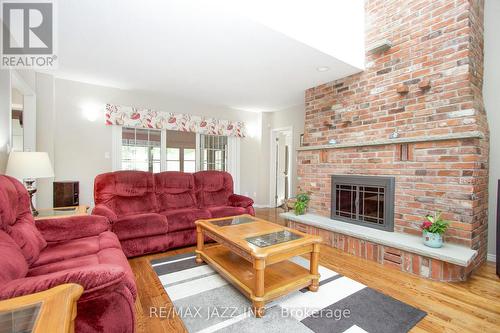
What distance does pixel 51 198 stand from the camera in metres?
3.58

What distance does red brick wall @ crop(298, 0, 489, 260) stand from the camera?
2.36 metres

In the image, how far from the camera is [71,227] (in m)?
2.13

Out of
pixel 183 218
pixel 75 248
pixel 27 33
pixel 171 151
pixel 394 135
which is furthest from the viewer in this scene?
pixel 171 151

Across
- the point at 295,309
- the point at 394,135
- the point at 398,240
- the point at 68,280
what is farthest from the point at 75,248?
the point at 394,135

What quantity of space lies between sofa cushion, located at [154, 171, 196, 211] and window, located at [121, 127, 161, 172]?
122cm

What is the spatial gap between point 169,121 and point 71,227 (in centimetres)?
293

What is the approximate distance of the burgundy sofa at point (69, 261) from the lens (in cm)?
105

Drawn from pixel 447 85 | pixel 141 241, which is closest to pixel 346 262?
pixel 447 85

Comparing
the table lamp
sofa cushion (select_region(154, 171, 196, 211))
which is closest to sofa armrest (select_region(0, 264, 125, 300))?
the table lamp

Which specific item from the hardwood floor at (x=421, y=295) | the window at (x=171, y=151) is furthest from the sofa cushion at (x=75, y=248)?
the window at (x=171, y=151)

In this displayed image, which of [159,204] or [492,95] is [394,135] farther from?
[159,204]

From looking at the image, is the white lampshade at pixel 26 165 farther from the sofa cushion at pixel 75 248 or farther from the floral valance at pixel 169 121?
the floral valance at pixel 169 121

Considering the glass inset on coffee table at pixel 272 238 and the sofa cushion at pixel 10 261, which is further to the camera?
the glass inset on coffee table at pixel 272 238

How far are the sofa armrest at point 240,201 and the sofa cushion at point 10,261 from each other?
2.60 metres
